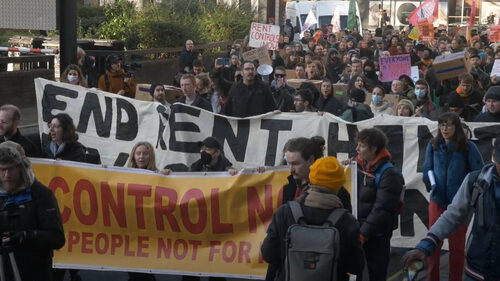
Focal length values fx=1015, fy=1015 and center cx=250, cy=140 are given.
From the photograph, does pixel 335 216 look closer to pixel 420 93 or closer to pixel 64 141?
pixel 64 141

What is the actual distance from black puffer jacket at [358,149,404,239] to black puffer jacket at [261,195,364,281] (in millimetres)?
1789

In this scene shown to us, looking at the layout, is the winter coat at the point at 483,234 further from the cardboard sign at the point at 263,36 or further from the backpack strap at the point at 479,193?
the cardboard sign at the point at 263,36

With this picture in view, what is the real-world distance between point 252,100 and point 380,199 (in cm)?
501

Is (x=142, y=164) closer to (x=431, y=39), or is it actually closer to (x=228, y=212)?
(x=228, y=212)

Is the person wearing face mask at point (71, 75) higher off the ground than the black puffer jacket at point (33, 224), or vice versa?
the person wearing face mask at point (71, 75)

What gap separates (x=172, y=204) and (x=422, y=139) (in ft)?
9.84

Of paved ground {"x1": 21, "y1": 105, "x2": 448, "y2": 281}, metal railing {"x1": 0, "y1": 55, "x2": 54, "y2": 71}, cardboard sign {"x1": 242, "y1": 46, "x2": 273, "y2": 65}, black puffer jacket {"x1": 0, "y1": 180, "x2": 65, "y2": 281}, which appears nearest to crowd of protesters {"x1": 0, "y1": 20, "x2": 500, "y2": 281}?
cardboard sign {"x1": 242, "y1": 46, "x2": 273, "y2": 65}

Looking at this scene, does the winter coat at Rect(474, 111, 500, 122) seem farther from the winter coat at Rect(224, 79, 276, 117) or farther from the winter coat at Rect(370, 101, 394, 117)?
the winter coat at Rect(224, 79, 276, 117)

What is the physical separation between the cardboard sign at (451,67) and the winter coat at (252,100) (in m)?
4.54

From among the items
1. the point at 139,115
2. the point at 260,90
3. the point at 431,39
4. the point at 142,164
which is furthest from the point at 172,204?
the point at 431,39

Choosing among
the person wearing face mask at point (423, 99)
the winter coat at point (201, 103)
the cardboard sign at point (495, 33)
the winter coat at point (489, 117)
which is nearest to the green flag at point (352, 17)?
the cardboard sign at point (495, 33)

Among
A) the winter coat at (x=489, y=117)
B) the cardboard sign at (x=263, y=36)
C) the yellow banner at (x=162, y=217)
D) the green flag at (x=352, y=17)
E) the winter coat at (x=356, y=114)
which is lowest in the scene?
the yellow banner at (x=162, y=217)

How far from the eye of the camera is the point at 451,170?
8.31 meters

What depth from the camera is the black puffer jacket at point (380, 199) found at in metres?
7.12
